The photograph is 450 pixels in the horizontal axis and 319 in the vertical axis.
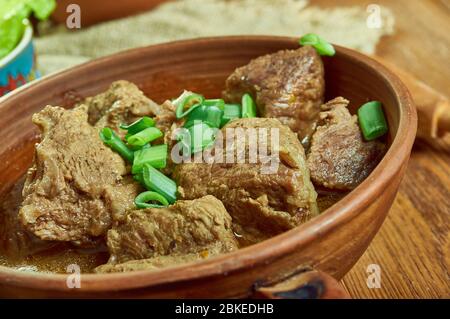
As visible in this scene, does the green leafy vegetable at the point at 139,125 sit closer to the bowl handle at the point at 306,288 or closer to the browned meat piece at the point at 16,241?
the browned meat piece at the point at 16,241

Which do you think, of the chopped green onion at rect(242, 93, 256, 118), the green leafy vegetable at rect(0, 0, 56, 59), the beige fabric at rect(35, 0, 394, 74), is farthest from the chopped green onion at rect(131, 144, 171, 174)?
the beige fabric at rect(35, 0, 394, 74)

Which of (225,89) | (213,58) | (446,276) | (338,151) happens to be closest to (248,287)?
(338,151)

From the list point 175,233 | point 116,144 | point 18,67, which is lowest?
point 175,233

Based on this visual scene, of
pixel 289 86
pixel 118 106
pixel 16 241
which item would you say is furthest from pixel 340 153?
pixel 16 241

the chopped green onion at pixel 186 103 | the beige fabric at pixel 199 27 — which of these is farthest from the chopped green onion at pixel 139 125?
the beige fabric at pixel 199 27

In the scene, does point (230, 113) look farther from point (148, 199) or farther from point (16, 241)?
point (16, 241)

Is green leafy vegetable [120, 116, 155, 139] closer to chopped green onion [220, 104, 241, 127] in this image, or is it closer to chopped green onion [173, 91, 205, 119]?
chopped green onion [173, 91, 205, 119]

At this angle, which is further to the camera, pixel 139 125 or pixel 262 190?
pixel 139 125

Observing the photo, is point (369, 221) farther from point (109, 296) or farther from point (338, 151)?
point (109, 296)
